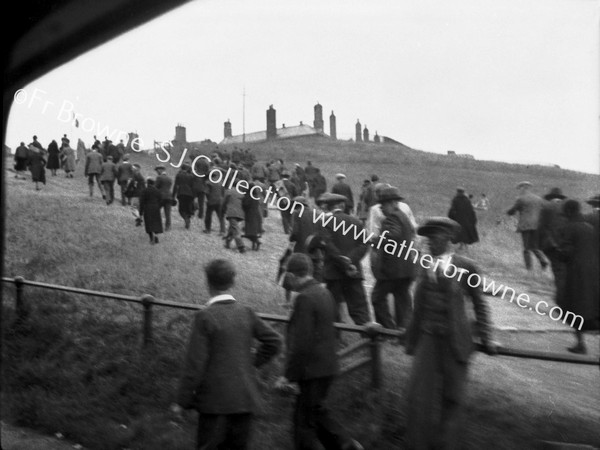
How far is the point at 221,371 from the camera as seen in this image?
366cm

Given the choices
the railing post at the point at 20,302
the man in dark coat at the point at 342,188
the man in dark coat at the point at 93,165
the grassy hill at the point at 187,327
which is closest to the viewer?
the grassy hill at the point at 187,327

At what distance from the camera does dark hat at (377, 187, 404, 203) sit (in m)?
6.11

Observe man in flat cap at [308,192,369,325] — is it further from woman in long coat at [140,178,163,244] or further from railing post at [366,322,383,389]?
woman in long coat at [140,178,163,244]

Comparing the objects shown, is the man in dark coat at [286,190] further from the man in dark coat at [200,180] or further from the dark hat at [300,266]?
the dark hat at [300,266]

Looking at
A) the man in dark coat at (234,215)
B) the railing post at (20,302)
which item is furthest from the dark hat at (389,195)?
the railing post at (20,302)

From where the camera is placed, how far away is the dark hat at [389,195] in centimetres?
611

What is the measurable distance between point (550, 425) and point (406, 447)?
0.93 m

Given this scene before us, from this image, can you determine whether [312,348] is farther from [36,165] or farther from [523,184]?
[36,165]

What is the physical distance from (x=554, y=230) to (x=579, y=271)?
17.0 inches

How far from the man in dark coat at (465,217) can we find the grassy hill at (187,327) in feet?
0.29

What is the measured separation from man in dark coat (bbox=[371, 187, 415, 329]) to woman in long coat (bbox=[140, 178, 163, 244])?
13.2 feet

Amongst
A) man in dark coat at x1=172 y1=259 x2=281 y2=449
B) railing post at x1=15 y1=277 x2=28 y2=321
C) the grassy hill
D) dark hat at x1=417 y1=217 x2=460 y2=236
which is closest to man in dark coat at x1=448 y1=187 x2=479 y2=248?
the grassy hill

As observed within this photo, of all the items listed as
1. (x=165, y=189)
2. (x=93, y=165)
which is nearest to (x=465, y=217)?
(x=165, y=189)

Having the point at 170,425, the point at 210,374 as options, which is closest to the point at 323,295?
the point at 210,374
